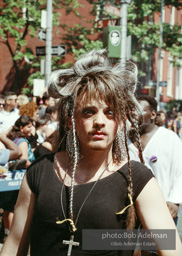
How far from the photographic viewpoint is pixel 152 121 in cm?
456

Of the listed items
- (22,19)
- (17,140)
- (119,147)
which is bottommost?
(17,140)

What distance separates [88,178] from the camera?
196 cm

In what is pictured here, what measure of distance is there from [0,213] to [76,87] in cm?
429

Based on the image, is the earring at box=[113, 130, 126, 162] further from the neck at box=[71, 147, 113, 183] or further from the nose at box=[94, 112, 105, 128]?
the nose at box=[94, 112, 105, 128]

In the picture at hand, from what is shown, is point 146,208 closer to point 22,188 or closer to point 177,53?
point 22,188

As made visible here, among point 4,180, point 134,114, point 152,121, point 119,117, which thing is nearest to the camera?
point 119,117

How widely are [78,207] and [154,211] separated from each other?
32 cm

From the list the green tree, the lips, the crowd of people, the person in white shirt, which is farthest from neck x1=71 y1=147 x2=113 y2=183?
the green tree

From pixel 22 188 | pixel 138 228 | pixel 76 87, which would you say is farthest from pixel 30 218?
pixel 76 87

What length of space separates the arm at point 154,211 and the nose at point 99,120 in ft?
1.05

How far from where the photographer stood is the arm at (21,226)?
6.59 feet

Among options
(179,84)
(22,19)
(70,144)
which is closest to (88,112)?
(70,144)

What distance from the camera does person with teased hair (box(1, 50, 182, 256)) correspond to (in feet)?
6.02

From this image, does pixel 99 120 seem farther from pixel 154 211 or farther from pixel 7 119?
pixel 7 119
